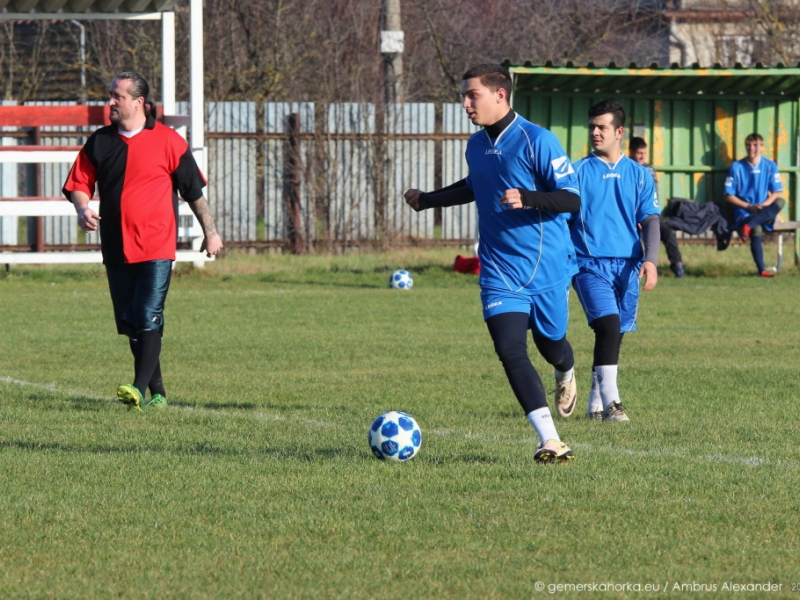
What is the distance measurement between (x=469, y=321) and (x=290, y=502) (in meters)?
7.98

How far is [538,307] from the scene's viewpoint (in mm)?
6445

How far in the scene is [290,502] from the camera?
5.41 meters

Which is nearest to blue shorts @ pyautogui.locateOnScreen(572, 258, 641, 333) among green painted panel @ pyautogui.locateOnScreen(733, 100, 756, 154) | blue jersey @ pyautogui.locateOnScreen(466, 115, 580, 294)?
blue jersey @ pyautogui.locateOnScreen(466, 115, 580, 294)

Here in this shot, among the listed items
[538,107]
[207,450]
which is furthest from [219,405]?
[538,107]

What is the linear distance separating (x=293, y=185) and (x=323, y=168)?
1.87ft

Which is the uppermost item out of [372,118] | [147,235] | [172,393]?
[372,118]

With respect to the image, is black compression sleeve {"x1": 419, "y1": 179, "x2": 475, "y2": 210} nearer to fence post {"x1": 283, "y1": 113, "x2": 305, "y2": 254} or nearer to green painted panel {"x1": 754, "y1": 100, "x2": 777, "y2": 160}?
green painted panel {"x1": 754, "y1": 100, "x2": 777, "y2": 160}

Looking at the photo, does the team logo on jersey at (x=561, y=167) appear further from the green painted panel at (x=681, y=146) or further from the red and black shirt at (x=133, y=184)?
the green painted panel at (x=681, y=146)

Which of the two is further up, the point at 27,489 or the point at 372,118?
the point at 372,118

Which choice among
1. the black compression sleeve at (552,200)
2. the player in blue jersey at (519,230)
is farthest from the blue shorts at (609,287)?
the black compression sleeve at (552,200)

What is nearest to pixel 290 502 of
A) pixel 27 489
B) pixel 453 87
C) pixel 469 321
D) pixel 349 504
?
pixel 349 504

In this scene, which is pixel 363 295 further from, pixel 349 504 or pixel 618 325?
pixel 349 504

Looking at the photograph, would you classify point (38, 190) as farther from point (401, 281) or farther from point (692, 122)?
point (692, 122)

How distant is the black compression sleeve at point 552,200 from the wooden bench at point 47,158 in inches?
397
